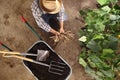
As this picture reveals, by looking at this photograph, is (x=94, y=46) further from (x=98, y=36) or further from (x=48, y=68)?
(x=48, y=68)

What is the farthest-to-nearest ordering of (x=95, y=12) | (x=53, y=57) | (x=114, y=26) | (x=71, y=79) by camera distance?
(x=71, y=79), (x=53, y=57), (x=95, y=12), (x=114, y=26)

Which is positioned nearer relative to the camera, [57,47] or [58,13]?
[58,13]

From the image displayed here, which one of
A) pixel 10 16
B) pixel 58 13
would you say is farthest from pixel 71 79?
pixel 10 16

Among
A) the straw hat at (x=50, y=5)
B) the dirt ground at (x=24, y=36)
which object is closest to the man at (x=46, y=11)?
the straw hat at (x=50, y=5)

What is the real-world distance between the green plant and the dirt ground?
33.7 inches

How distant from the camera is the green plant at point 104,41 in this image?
2242 mm

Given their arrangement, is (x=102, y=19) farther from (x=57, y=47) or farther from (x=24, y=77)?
(x=24, y=77)

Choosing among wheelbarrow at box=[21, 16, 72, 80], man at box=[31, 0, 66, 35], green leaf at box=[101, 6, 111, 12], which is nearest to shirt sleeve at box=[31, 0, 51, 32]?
man at box=[31, 0, 66, 35]

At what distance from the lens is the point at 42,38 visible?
3420 mm

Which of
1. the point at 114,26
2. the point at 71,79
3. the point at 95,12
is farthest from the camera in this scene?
the point at 71,79

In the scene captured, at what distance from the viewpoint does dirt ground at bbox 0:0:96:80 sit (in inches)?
133

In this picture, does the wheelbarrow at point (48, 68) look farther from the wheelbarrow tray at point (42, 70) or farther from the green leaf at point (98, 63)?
the green leaf at point (98, 63)

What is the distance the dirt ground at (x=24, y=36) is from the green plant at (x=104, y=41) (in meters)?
0.85

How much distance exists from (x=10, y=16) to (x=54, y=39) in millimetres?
587
